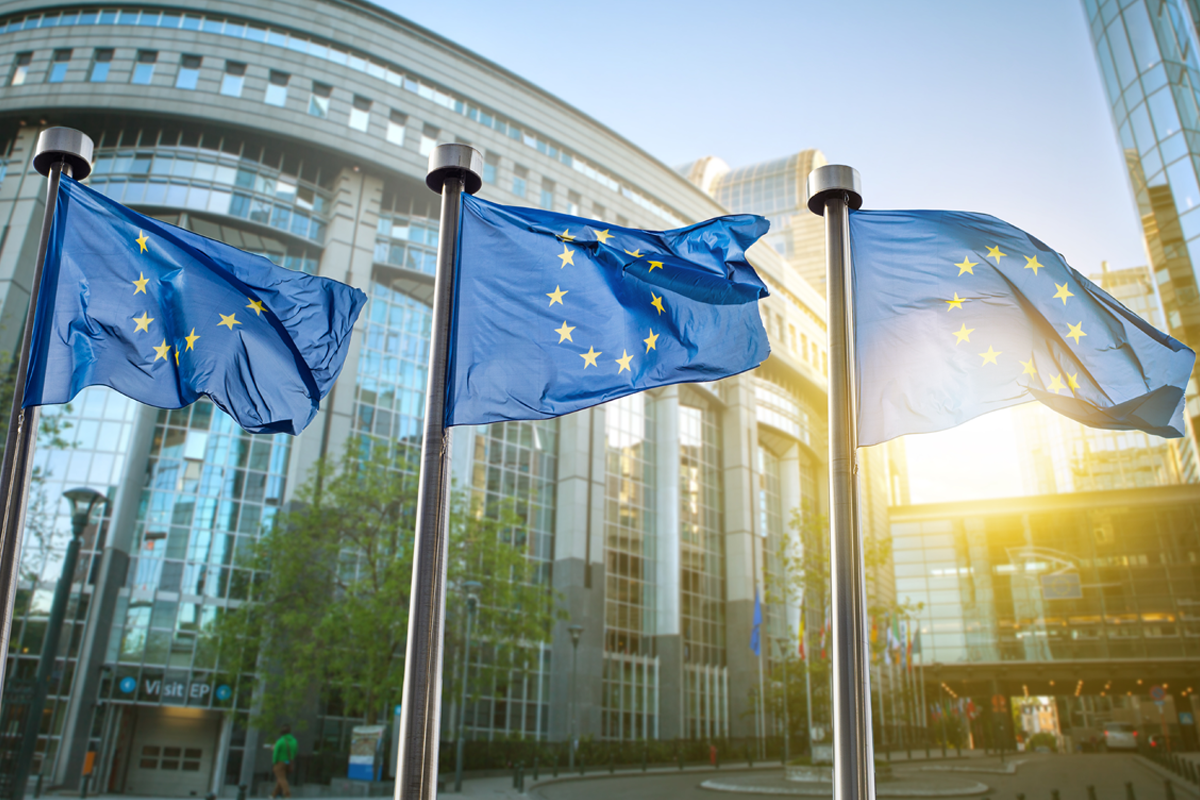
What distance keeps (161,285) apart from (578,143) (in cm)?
5657

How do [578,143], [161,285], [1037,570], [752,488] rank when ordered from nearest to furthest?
[161,285] → [578,143] → [752,488] → [1037,570]

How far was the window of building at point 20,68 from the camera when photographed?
4916 centimetres

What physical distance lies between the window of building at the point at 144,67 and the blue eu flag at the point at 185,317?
45853 millimetres

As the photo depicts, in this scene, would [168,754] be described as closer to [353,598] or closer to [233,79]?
[353,598]

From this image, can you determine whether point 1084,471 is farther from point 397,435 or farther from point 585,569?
point 397,435

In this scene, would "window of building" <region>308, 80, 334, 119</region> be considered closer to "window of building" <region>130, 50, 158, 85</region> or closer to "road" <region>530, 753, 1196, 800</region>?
"window of building" <region>130, 50, 158, 85</region>

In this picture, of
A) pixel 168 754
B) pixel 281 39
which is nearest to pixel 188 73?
pixel 281 39

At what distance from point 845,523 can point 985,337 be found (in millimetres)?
2748

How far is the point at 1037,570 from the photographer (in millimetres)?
88750

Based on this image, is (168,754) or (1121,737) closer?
(168,754)

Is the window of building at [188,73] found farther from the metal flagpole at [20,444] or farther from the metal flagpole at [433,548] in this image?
the metal flagpole at [433,548]

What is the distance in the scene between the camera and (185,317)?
9250mm

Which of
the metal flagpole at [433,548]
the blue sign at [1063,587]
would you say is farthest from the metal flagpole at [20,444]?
the blue sign at [1063,587]

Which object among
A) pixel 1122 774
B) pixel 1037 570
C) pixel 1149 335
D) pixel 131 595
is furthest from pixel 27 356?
pixel 1037 570
